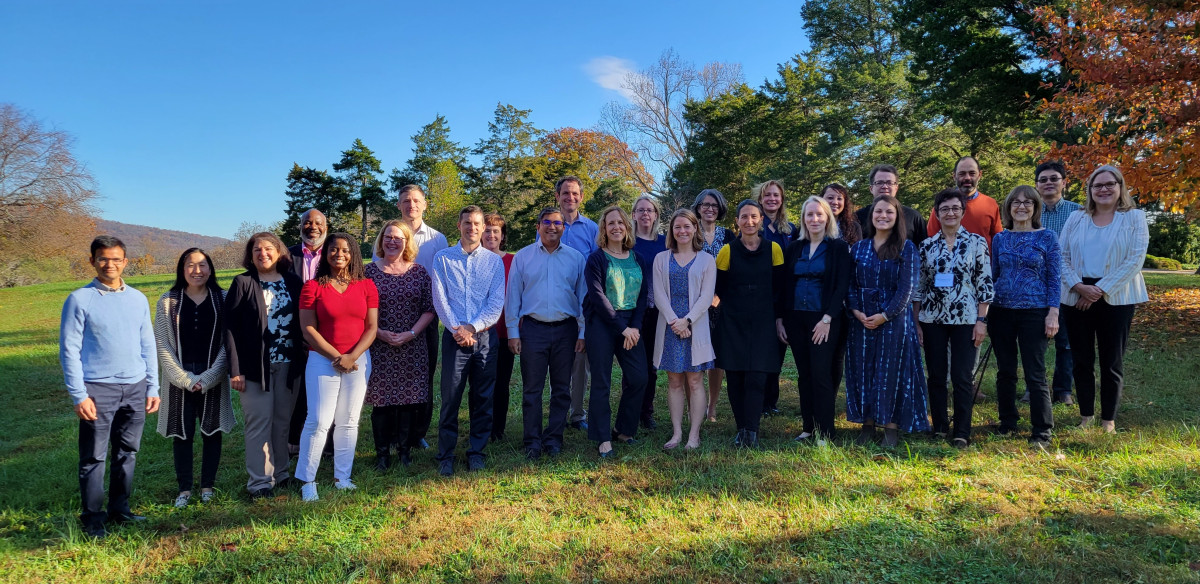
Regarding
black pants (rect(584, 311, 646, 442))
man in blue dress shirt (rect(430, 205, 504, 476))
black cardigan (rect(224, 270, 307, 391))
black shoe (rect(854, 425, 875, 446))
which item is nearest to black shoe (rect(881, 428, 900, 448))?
black shoe (rect(854, 425, 875, 446))

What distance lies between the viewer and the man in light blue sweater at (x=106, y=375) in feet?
12.0

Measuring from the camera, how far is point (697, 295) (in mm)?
4965

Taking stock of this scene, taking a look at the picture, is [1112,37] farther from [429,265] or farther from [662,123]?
[662,123]

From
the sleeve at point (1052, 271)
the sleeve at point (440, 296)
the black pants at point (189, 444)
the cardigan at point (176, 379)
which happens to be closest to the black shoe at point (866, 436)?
the sleeve at point (1052, 271)

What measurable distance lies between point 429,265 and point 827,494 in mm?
3500

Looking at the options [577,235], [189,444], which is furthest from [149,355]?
[577,235]

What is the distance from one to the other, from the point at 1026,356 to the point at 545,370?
3.67 metres

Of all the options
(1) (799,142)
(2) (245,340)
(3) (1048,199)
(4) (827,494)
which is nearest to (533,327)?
(2) (245,340)

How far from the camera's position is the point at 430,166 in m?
41.4

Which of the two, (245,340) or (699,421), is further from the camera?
(699,421)

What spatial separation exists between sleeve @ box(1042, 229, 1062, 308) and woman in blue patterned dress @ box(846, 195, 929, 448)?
1.03 m

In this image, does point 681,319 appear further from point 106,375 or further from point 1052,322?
point 106,375

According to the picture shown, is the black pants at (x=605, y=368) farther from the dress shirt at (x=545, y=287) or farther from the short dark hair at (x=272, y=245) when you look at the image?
the short dark hair at (x=272, y=245)

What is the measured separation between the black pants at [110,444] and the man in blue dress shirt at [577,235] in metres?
3.24
